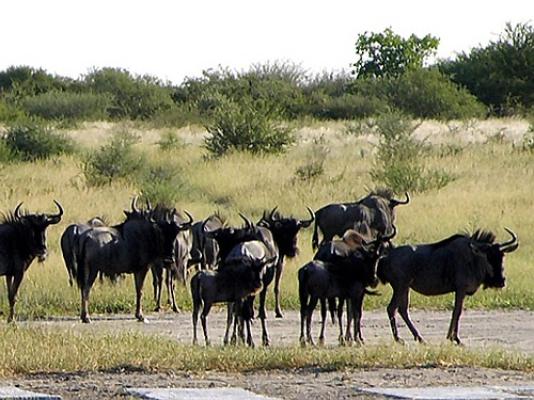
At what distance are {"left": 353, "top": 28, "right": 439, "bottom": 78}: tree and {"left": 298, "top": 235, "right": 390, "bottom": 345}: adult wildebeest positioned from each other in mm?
68619

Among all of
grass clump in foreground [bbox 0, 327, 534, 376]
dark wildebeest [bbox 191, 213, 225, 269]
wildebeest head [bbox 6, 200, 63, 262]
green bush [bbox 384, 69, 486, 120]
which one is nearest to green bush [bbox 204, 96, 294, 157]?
green bush [bbox 384, 69, 486, 120]

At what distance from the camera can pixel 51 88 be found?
257 ft

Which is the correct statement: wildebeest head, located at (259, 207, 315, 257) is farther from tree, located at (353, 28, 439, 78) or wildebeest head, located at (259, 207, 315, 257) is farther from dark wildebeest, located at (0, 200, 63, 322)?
tree, located at (353, 28, 439, 78)

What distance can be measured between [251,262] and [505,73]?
53476 mm

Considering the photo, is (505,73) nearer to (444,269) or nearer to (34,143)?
(34,143)

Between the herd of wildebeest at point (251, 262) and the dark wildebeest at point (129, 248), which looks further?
the dark wildebeest at point (129, 248)

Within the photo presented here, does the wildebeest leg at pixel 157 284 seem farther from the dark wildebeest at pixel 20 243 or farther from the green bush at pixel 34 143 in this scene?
the green bush at pixel 34 143

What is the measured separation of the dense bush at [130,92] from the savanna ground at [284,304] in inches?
1023

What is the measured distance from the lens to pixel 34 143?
1676 inches

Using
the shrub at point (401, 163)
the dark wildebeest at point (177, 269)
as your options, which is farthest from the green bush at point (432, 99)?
the dark wildebeest at point (177, 269)

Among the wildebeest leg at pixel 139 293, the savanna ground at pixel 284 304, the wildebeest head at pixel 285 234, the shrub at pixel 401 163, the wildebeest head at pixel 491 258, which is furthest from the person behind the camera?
the shrub at pixel 401 163

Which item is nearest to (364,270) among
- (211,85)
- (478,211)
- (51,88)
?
(478,211)

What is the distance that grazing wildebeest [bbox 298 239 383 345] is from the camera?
1565cm

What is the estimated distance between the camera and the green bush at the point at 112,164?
3656cm
